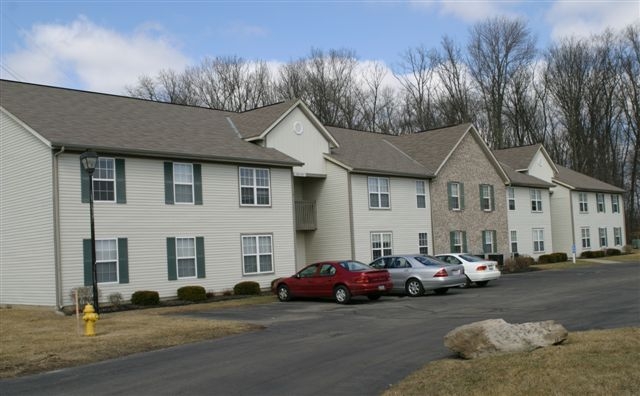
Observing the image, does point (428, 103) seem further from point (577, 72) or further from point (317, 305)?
point (317, 305)

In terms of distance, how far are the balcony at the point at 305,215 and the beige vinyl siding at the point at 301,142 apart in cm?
170

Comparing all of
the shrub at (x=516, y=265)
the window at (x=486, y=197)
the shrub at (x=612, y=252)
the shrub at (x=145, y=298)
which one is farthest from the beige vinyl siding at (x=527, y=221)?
the shrub at (x=145, y=298)

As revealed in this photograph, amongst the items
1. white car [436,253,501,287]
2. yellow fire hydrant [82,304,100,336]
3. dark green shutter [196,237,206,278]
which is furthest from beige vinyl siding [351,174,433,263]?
yellow fire hydrant [82,304,100,336]

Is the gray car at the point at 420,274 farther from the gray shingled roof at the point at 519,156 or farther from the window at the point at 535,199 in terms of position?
the gray shingled roof at the point at 519,156

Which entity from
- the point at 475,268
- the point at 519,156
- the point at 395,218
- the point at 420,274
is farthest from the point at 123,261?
the point at 519,156

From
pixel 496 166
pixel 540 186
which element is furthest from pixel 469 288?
pixel 540 186

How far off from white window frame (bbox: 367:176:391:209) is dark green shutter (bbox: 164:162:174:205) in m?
12.0

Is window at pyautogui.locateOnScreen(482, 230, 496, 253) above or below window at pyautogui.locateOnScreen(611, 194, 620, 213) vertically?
below

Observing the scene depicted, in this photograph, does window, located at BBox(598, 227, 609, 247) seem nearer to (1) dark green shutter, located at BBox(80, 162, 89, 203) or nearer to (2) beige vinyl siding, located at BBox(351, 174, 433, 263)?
(2) beige vinyl siding, located at BBox(351, 174, 433, 263)

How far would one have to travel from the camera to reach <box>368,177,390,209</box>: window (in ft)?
116

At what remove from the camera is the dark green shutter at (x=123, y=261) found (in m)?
24.5

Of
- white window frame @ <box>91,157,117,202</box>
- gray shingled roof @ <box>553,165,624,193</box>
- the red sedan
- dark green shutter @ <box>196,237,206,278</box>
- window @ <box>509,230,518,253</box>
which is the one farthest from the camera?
gray shingled roof @ <box>553,165,624,193</box>

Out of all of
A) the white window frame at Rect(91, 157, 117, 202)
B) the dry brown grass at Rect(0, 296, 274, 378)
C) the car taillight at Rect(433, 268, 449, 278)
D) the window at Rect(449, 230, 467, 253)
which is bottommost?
the dry brown grass at Rect(0, 296, 274, 378)

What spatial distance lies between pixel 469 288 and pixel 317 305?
8.48 m
